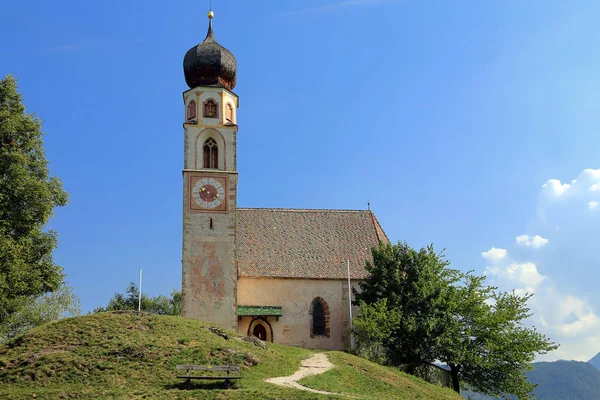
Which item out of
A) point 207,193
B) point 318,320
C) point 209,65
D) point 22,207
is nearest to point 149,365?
point 22,207

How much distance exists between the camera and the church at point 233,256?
41.2 meters

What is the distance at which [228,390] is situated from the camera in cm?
2469

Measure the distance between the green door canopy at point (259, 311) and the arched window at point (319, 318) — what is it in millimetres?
2289

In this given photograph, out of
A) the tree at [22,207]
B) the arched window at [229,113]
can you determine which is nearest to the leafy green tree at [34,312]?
the tree at [22,207]

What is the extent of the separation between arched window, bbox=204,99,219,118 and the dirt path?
16950 millimetres

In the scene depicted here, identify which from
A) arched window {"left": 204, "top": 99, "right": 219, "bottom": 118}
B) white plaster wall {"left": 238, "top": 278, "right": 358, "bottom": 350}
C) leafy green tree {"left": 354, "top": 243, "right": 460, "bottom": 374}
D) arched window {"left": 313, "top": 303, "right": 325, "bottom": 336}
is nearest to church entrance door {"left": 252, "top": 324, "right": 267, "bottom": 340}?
white plaster wall {"left": 238, "top": 278, "right": 358, "bottom": 350}

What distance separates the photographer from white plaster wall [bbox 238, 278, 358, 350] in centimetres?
4366

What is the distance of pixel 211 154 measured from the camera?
143ft

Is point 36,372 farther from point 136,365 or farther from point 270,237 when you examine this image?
point 270,237

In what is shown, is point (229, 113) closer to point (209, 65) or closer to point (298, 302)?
point (209, 65)

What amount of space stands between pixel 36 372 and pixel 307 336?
2028 centimetres

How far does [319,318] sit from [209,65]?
1757 centimetres

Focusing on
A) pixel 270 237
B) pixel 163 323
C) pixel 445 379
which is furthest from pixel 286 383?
pixel 270 237

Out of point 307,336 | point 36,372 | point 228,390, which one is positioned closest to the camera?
point 228,390
